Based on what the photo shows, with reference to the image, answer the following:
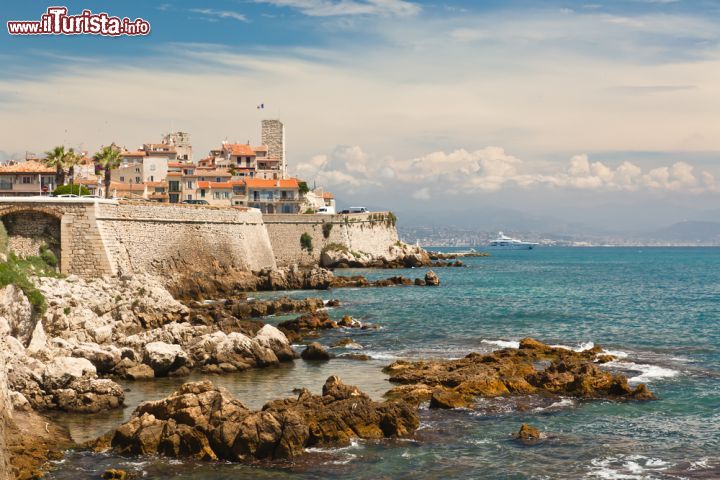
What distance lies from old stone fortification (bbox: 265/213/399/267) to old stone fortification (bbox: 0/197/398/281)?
0.11m

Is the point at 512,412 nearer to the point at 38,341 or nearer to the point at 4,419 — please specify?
the point at 4,419

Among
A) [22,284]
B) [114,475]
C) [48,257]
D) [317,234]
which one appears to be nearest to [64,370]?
[22,284]

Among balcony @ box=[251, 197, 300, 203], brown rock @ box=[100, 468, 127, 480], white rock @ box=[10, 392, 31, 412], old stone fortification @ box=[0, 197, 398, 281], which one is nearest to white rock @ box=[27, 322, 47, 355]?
white rock @ box=[10, 392, 31, 412]

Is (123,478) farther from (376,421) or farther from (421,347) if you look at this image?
(421,347)

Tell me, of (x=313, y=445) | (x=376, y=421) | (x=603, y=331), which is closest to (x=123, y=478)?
(x=313, y=445)

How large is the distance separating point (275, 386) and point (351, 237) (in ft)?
217

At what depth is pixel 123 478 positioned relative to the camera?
→ 59.4 feet

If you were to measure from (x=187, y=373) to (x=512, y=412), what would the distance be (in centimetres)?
1279

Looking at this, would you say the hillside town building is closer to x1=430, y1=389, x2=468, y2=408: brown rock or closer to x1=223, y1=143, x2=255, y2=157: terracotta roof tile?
x1=223, y1=143, x2=255, y2=157: terracotta roof tile

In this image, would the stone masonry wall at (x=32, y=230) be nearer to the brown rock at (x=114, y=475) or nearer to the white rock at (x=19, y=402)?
the white rock at (x=19, y=402)

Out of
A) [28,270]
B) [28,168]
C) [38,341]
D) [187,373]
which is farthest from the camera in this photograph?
[28,168]

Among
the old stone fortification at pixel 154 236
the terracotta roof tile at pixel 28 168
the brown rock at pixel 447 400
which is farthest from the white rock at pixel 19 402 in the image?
the terracotta roof tile at pixel 28 168

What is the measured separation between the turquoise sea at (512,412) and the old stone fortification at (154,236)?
11280mm

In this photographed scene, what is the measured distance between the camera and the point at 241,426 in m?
20.3
